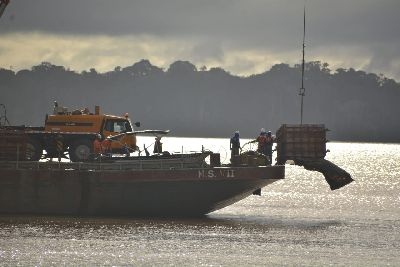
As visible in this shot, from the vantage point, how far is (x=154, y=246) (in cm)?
2627

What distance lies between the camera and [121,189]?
3100 centimetres

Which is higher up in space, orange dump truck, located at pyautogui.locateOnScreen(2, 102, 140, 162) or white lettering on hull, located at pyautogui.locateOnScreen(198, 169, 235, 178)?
orange dump truck, located at pyautogui.locateOnScreen(2, 102, 140, 162)

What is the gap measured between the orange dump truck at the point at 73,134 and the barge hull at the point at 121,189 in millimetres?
2038

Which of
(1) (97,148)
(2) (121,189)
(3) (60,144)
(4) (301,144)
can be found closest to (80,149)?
(3) (60,144)

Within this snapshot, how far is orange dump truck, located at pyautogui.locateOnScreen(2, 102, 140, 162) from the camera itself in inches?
1357

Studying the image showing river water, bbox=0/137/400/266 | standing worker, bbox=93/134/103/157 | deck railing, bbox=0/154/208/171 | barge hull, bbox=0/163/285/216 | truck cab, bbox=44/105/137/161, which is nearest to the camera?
river water, bbox=0/137/400/266

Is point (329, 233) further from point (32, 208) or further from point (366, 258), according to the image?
point (32, 208)

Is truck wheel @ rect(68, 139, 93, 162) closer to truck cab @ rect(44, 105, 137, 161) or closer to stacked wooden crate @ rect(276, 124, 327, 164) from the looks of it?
truck cab @ rect(44, 105, 137, 161)

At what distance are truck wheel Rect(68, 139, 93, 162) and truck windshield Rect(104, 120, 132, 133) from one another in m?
1.36

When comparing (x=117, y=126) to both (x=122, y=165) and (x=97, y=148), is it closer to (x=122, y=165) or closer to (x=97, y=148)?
(x=97, y=148)

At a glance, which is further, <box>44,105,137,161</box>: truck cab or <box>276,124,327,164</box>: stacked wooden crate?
<box>44,105,137,161</box>: truck cab

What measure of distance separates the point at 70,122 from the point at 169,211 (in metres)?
6.53

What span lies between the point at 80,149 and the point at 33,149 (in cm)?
165

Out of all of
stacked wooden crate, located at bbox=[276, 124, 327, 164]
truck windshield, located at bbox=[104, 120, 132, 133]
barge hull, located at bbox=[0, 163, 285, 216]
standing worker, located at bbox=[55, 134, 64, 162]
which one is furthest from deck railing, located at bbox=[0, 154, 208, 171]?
truck windshield, located at bbox=[104, 120, 132, 133]
